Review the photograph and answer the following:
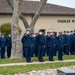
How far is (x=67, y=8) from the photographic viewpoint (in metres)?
45.5

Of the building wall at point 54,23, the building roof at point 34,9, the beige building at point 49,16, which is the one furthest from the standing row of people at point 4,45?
the building wall at point 54,23

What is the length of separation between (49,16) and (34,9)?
1975 mm

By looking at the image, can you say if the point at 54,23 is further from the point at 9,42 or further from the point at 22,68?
the point at 22,68

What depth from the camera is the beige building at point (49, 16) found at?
133 ft

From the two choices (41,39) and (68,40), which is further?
(68,40)

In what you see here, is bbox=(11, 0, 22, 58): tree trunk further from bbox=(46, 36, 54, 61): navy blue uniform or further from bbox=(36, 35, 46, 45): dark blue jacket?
bbox=(36, 35, 46, 45): dark blue jacket

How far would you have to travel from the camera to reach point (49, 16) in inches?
1672

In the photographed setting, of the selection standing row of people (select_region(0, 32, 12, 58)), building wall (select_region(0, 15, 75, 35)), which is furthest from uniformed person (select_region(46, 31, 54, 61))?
building wall (select_region(0, 15, 75, 35))

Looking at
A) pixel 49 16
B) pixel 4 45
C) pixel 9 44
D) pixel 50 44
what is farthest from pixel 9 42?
pixel 49 16

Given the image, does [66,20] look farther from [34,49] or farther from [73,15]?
[34,49]

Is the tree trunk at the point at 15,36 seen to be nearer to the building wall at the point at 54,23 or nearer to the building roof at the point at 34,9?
the building roof at the point at 34,9

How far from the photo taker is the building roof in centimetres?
4047

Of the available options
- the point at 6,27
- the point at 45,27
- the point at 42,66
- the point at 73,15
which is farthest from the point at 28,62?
the point at 73,15

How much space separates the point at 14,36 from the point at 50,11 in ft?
69.8
